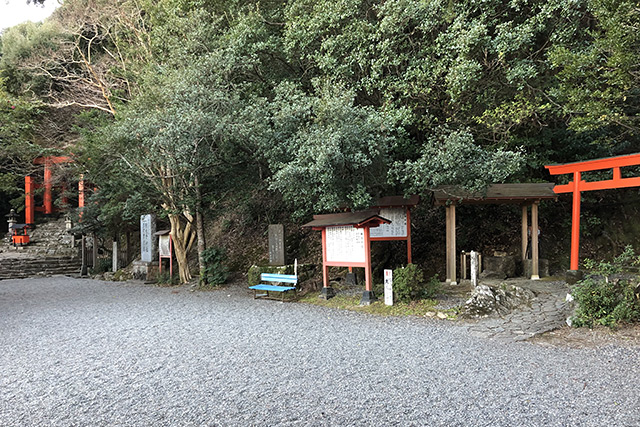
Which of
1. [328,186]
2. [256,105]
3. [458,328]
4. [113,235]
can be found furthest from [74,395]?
[113,235]

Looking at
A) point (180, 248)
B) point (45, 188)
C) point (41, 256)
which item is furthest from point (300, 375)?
point (45, 188)

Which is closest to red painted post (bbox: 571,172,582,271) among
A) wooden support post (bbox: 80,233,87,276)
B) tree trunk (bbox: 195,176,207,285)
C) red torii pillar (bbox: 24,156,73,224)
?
tree trunk (bbox: 195,176,207,285)

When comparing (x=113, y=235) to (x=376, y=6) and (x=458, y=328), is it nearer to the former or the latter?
(x=376, y=6)

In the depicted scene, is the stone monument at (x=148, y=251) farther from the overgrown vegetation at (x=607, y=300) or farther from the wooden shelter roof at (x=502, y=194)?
the overgrown vegetation at (x=607, y=300)

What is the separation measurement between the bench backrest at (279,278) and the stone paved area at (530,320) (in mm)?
3831

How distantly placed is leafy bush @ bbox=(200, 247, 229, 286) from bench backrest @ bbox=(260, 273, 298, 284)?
97.9 inches

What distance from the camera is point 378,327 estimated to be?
A: 238 inches

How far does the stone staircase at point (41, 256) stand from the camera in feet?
52.1

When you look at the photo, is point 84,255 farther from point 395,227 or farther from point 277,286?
point 395,227

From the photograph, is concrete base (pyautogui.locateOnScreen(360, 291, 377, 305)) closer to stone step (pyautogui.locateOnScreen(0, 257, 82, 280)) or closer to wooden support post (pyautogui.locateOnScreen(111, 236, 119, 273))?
wooden support post (pyautogui.locateOnScreen(111, 236, 119, 273))

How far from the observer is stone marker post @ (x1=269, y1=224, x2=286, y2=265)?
383 inches

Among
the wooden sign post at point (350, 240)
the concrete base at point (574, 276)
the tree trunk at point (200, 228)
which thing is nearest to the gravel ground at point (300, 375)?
the wooden sign post at point (350, 240)

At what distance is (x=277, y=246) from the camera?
9766mm

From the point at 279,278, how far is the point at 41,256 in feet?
46.4
